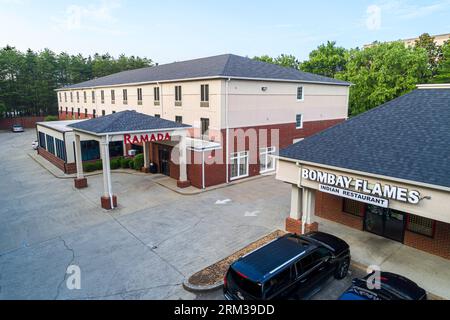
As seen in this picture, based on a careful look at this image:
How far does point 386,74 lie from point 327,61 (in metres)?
13.4

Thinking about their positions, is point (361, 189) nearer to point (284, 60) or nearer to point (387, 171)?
point (387, 171)

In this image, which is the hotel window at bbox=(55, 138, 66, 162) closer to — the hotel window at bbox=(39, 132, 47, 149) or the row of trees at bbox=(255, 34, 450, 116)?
the hotel window at bbox=(39, 132, 47, 149)

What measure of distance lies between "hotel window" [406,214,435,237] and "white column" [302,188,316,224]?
3889 millimetres

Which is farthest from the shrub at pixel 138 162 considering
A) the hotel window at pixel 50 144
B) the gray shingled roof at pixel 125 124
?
the hotel window at pixel 50 144

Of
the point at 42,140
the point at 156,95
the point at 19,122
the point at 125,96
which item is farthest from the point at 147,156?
the point at 19,122

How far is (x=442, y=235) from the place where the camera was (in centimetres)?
1104

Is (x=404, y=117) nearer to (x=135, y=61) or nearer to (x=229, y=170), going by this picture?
(x=229, y=170)

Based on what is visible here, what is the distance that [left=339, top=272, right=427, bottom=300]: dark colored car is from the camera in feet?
25.3

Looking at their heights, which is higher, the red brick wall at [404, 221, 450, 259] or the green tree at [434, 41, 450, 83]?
the green tree at [434, 41, 450, 83]

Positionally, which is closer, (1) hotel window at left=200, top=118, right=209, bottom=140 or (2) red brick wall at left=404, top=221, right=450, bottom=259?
(2) red brick wall at left=404, top=221, right=450, bottom=259

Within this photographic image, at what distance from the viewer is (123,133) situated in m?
16.6

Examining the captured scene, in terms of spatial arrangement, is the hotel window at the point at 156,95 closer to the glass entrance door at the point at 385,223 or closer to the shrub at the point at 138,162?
the shrub at the point at 138,162

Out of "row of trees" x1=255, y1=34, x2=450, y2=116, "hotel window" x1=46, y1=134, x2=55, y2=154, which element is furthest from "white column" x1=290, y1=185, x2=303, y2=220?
"row of trees" x1=255, y1=34, x2=450, y2=116

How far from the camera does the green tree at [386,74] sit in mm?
35000
